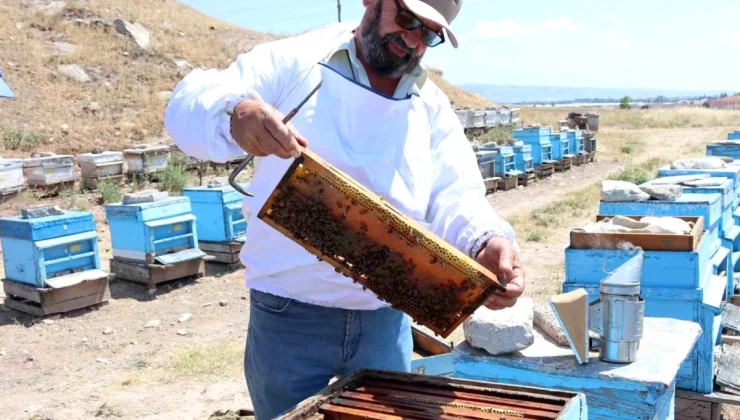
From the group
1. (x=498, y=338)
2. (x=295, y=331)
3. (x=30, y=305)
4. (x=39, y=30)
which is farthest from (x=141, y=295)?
(x=39, y=30)

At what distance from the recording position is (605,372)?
97.6 inches

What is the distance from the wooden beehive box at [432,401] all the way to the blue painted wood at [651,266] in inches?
86.3

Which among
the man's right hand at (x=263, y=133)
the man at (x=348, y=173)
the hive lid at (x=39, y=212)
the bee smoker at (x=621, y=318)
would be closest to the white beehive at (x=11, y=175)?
the hive lid at (x=39, y=212)

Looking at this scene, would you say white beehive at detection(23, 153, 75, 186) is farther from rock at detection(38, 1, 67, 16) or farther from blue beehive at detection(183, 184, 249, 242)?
rock at detection(38, 1, 67, 16)

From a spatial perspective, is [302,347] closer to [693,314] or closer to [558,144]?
[693,314]

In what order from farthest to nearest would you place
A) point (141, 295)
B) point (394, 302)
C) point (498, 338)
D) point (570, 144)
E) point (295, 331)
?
point (570, 144), point (141, 295), point (498, 338), point (295, 331), point (394, 302)

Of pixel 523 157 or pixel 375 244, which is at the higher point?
pixel 375 244

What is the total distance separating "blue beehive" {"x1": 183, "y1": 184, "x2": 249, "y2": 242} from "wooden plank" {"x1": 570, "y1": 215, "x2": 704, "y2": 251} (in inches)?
185

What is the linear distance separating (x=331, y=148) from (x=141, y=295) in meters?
5.73

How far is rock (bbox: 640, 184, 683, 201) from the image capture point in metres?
4.23

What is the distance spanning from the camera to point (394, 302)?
5.59ft

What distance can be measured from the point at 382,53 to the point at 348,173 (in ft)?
1.17

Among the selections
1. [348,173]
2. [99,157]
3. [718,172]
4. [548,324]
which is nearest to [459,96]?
[99,157]

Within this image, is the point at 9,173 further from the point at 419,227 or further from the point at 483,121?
the point at 483,121
